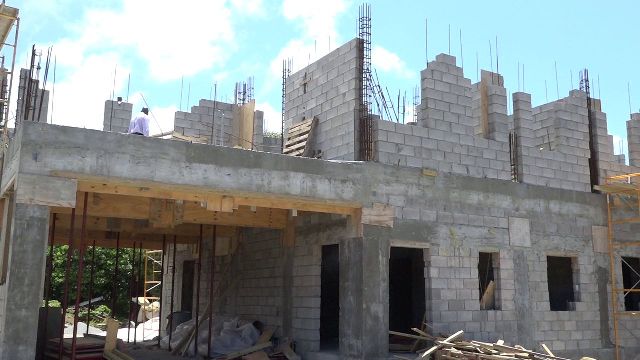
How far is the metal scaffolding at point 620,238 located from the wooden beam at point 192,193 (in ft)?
24.1

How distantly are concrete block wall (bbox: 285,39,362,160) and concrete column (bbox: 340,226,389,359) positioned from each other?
1.94 metres

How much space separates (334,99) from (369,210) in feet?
9.65

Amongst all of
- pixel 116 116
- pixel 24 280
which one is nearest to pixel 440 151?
pixel 24 280

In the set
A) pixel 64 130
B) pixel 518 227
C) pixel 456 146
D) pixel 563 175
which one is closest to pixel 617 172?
pixel 563 175

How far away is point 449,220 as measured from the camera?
1309cm

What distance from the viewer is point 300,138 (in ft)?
47.4

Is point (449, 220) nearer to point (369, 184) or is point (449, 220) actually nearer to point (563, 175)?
point (369, 184)

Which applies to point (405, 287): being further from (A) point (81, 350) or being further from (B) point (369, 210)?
(A) point (81, 350)

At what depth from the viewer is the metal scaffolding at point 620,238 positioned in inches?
590

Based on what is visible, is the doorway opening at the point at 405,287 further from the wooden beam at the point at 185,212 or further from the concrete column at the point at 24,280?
the concrete column at the point at 24,280

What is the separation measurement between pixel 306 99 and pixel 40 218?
7.11 m

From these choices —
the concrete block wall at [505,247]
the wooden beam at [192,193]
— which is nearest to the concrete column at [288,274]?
the wooden beam at [192,193]

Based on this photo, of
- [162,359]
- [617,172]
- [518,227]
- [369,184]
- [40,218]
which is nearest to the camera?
[40,218]

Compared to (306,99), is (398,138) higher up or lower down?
lower down
